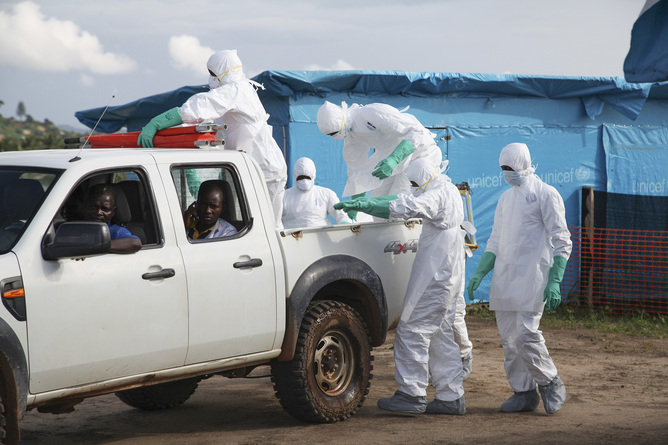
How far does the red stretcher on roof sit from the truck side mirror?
1557 millimetres

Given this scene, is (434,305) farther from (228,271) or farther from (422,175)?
(228,271)

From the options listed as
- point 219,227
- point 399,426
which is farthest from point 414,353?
point 219,227

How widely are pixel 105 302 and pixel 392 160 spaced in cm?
322

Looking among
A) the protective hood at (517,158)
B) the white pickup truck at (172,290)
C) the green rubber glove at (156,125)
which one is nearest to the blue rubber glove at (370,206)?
the white pickup truck at (172,290)

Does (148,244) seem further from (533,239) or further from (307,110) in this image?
(307,110)

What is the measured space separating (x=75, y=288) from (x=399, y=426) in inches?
109

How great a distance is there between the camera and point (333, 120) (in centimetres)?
768

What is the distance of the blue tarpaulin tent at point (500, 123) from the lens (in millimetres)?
11070

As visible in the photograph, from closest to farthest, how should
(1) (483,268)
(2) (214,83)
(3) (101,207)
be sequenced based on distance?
(3) (101,207)
(1) (483,268)
(2) (214,83)

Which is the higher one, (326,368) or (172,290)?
(172,290)

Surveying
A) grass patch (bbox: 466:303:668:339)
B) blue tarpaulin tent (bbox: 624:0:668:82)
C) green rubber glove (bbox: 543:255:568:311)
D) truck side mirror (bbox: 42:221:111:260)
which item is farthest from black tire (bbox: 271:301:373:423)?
grass patch (bbox: 466:303:668:339)

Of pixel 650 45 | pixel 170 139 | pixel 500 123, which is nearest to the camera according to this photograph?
pixel 650 45

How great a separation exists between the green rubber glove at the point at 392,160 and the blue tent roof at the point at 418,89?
3357mm

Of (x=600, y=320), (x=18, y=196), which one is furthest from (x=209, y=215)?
(x=600, y=320)
